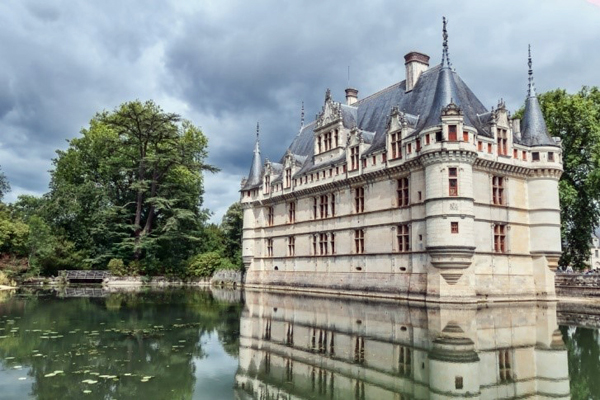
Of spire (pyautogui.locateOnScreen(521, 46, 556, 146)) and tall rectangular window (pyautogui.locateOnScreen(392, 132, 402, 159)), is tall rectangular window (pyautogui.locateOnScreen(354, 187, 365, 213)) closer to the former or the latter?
tall rectangular window (pyautogui.locateOnScreen(392, 132, 402, 159))

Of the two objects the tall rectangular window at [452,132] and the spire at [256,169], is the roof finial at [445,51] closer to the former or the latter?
the tall rectangular window at [452,132]

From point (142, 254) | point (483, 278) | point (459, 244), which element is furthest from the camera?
point (142, 254)

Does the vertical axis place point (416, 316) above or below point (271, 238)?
below

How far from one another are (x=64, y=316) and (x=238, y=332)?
26.3ft

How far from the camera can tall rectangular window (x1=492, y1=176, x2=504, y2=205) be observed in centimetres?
2803

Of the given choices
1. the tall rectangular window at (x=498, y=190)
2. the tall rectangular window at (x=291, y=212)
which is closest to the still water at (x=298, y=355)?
the tall rectangular window at (x=498, y=190)

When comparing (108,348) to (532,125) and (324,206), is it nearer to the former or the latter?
(324,206)

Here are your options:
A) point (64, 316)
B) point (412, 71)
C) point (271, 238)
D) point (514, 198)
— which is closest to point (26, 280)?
point (271, 238)

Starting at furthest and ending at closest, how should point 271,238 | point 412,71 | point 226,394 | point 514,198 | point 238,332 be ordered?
1. point 271,238
2. point 412,71
3. point 514,198
4. point 238,332
5. point 226,394

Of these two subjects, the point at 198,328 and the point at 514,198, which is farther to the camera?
the point at 514,198

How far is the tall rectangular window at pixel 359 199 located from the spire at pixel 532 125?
9.91m

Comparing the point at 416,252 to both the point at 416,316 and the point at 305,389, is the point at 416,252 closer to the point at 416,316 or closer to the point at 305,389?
the point at 416,316

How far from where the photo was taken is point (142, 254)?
49406mm

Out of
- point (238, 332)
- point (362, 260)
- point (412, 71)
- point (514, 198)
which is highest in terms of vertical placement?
point (412, 71)
